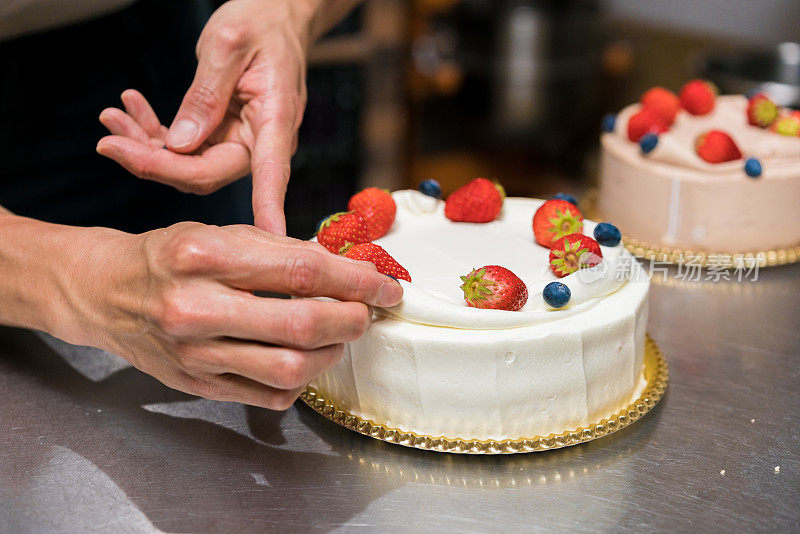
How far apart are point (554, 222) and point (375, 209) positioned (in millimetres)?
332

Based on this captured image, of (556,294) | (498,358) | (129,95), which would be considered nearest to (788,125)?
(556,294)

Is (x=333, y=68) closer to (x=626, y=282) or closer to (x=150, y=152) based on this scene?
(x=150, y=152)

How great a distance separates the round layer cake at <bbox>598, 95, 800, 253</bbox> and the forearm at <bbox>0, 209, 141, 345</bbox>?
1268 millimetres

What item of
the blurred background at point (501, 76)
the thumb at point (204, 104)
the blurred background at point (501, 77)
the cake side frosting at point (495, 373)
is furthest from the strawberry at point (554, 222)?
the blurred background at point (501, 76)

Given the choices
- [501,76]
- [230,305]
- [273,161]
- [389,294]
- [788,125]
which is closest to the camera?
[230,305]

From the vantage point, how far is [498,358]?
49.1 inches

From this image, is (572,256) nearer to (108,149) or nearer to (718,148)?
(718,148)

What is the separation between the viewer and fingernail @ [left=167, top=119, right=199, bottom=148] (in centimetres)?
161

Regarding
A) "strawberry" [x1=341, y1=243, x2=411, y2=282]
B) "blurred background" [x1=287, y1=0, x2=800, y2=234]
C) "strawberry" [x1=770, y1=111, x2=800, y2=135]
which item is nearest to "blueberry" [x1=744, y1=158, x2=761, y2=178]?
"strawberry" [x1=770, y1=111, x2=800, y2=135]

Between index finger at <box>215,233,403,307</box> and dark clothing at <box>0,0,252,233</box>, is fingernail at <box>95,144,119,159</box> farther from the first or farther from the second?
index finger at <box>215,233,403,307</box>

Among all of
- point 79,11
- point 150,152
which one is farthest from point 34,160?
point 150,152

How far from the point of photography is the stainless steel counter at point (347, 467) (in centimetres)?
120

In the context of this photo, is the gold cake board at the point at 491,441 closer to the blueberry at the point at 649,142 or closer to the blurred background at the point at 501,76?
the blueberry at the point at 649,142

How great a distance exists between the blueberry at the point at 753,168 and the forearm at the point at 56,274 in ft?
4.54
